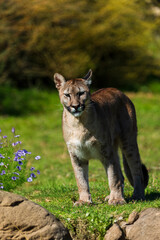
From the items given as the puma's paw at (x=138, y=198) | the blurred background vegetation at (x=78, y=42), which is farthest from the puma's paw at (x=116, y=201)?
the blurred background vegetation at (x=78, y=42)

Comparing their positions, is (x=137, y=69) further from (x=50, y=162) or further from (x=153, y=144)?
(x=50, y=162)

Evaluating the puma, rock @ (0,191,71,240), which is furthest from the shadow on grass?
rock @ (0,191,71,240)

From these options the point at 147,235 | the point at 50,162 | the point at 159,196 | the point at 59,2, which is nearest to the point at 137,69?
the point at 59,2

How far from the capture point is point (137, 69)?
2120 cm

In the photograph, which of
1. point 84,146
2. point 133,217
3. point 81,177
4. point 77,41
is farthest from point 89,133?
point 77,41

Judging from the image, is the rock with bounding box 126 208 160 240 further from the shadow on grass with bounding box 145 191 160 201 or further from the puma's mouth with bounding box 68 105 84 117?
the puma's mouth with bounding box 68 105 84 117

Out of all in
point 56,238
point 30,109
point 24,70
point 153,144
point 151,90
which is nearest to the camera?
point 56,238

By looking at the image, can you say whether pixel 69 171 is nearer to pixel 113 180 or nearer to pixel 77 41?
pixel 113 180

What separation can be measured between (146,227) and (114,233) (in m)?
0.37

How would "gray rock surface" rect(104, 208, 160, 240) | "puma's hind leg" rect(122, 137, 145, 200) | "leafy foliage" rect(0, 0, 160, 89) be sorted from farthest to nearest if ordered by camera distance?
"leafy foliage" rect(0, 0, 160, 89)
"puma's hind leg" rect(122, 137, 145, 200)
"gray rock surface" rect(104, 208, 160, 240)

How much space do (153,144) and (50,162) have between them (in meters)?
3.19

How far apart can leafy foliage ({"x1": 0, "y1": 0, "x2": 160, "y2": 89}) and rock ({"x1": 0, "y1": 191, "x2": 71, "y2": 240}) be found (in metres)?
12.5

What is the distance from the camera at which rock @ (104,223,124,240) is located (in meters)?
5.56

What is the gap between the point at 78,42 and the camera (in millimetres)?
19500
